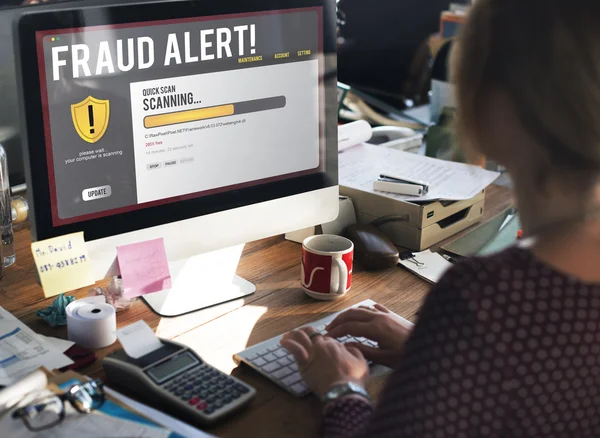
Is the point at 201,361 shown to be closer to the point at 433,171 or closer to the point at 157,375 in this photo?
the point at 157,375

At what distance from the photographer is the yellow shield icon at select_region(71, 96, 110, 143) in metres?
1.15

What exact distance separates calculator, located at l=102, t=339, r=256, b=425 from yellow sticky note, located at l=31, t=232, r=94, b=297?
0.52ft

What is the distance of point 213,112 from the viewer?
1273mm

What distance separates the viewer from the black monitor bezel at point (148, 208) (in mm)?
1100

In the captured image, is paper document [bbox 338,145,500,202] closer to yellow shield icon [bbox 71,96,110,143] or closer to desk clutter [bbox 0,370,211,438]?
yellow shield icon [bbox 71,96,110,143]

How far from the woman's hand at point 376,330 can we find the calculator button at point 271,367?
10 cm

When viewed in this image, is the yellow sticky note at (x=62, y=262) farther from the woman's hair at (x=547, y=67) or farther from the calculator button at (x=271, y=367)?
the woman's hair at (x=547, y=67)

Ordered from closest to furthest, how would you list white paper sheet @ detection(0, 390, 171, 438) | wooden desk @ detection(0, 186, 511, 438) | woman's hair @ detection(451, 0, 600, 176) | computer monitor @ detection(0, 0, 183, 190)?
woman's hair @ detection(451, 0, 600, 176) → white paper sheet @ detection(0, 390, 171, 438) → wooden desk @ detection(0, 186, 511, 438) → computer monitor @ detection(0, 0, 183, 190)

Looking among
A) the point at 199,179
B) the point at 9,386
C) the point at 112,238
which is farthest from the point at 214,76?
the point at 9,386

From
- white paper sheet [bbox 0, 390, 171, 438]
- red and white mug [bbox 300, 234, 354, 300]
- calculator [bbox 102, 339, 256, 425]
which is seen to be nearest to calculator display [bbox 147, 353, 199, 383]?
calculator [bbox 102, 339, 256, 425]

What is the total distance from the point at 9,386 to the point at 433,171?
3.38 ft

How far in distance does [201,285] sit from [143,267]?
146 millimetres

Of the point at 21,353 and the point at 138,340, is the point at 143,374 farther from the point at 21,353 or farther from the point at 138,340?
the point at 21,353

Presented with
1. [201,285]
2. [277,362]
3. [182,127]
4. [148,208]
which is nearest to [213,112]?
[182,127]
